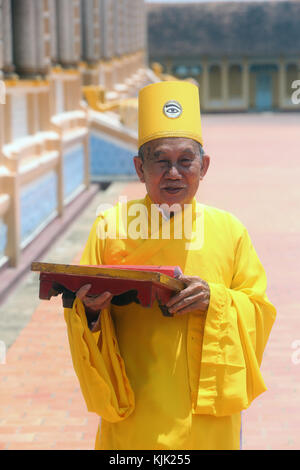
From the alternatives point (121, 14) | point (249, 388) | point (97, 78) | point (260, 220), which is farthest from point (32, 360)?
point (121, 14)

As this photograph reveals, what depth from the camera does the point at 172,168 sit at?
2566 mm

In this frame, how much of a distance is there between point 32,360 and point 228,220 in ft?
11.8

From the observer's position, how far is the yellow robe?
8.44 ft

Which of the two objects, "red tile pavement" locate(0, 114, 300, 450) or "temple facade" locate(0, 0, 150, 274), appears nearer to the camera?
"red tile pavement" locate(0, 114, 300, 450)

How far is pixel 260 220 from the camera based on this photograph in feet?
38.4

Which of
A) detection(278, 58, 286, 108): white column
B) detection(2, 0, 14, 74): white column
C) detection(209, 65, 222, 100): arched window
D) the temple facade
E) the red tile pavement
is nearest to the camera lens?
the red tile pavement

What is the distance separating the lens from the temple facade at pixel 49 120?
8828mm

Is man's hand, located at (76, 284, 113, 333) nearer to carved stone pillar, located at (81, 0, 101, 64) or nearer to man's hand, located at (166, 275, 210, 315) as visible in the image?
man's hand, located at (166, 275, 210, 315)

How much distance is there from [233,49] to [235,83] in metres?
2.05

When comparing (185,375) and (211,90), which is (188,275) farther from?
(211,90)
